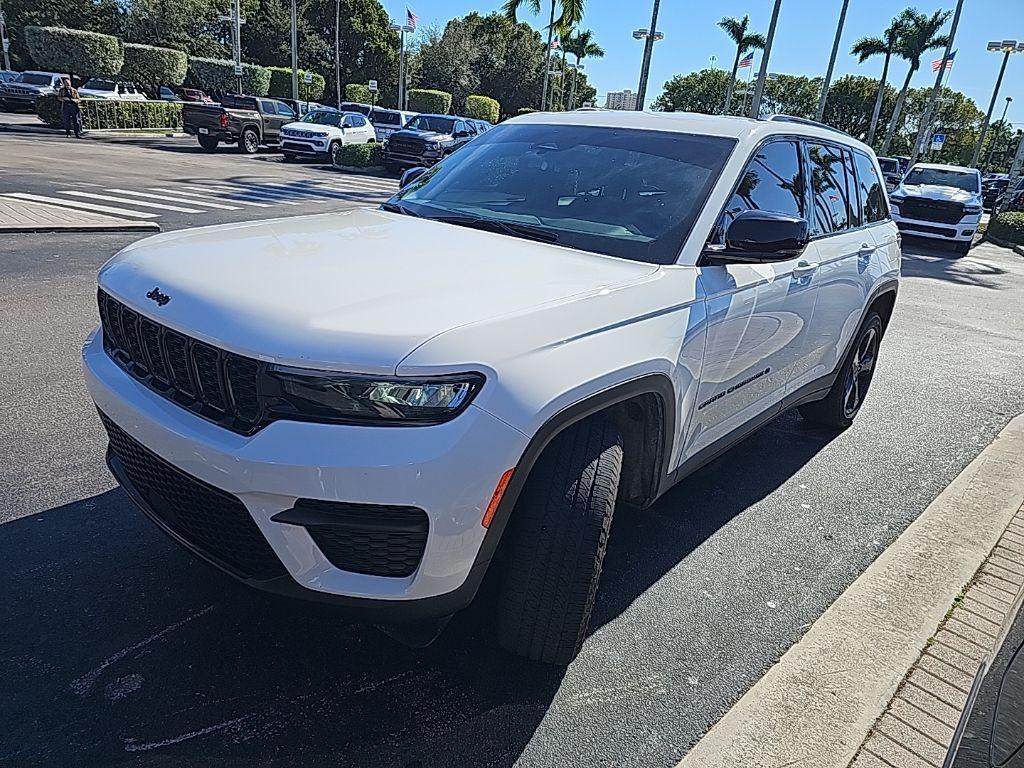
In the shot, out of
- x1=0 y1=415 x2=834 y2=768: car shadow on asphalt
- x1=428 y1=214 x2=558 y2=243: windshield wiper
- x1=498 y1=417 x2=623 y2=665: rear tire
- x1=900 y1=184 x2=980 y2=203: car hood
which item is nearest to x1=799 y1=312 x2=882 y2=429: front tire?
x1=0 y1=415 x2=834 y2=768: car shadow on asphalt

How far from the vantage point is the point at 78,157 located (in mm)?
18641

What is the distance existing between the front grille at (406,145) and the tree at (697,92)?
6961cm

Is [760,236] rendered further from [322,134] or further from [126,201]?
[322,134]

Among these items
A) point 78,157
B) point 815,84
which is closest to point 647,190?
point 78,157

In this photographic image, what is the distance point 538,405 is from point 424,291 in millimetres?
521

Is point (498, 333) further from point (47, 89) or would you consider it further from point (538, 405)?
point (47, 89)

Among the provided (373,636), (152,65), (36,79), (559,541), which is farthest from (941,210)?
(152,65)

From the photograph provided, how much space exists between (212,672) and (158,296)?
122cm

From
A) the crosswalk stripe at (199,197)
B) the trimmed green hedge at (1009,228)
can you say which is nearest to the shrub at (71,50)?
the crosswalk stripe at (199,197)

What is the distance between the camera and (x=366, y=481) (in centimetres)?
192

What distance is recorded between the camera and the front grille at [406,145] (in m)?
22.7

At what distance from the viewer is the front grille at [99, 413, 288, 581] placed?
Result: 6.88ft

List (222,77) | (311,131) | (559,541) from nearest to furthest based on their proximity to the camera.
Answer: (559,541) < (311,131) < (222,77)

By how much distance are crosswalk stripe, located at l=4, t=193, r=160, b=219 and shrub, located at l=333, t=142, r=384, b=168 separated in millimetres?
12722
